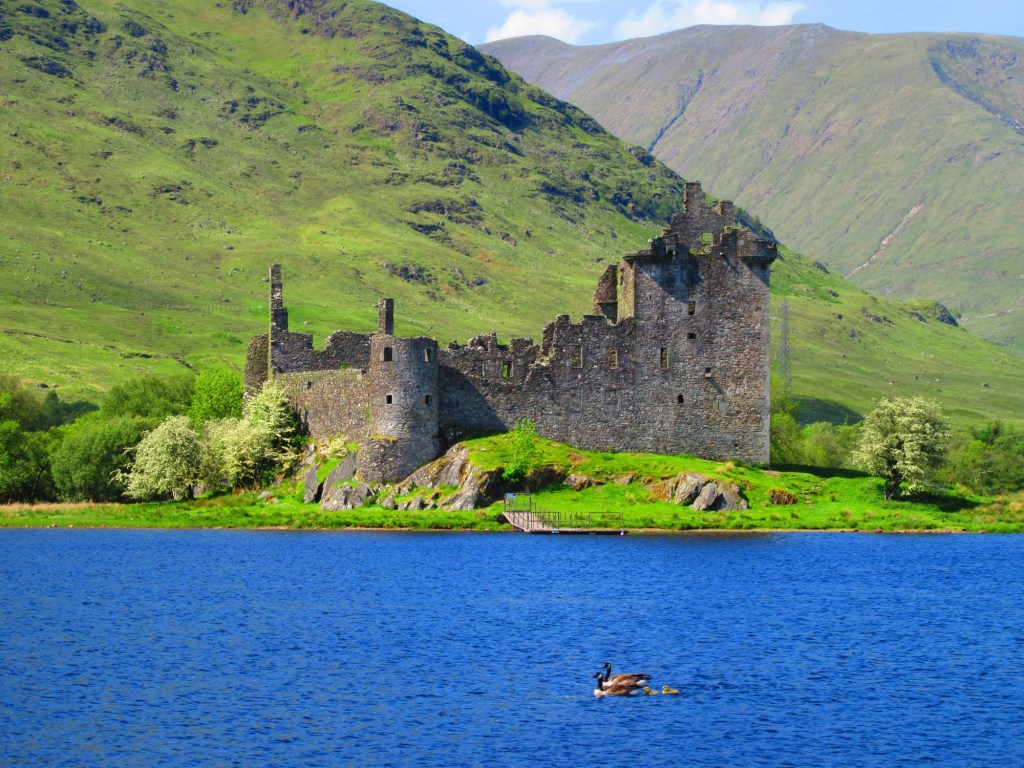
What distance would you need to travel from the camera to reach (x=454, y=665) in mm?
44656

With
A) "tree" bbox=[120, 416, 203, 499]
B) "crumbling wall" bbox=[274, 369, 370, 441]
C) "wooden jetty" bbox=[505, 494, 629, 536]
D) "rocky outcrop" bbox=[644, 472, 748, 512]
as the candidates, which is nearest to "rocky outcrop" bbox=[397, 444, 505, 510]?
"wooden jetty" bbox=[505, 494, 629, 536]

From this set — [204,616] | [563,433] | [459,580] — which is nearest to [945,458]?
[563,433]

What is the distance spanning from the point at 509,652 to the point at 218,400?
185 feet

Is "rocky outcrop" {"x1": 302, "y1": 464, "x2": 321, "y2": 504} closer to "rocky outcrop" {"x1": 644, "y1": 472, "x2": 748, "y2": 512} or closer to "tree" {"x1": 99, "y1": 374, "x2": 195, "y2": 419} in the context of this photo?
"rocky outcrop" {"x1": 644, "y1": 472, "x2": 748, "y2": 512}

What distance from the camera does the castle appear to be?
8375 centimetres

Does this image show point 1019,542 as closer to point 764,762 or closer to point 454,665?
point 454,665

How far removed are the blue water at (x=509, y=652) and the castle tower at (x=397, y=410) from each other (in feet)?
22.8

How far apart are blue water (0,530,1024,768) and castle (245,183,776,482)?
1101 cm

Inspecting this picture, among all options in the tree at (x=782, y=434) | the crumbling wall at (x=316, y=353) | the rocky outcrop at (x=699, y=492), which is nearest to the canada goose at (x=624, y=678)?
the rocky outcrop at (x=699, y=492)

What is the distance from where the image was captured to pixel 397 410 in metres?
81.4

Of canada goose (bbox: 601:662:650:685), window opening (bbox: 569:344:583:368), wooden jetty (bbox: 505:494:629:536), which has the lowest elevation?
canada goose (bbox: 601:662:650:685)

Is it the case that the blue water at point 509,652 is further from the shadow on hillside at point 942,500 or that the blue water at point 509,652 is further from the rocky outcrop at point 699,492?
the shadow on hillside at point 942,500

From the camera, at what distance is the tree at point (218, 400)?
9800 cm

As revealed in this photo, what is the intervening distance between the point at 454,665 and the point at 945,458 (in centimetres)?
4651
